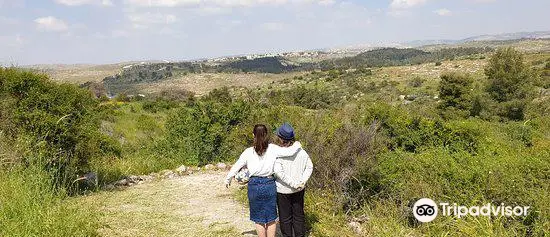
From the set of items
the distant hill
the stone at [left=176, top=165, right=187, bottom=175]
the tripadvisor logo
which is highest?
the tripadvisor logo

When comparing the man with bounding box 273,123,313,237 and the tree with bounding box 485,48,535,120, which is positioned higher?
the man with bounding box 273,123,313,237

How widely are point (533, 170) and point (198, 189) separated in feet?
21.1

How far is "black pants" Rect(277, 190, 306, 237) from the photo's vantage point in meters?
5.28

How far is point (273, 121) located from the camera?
1160 cm

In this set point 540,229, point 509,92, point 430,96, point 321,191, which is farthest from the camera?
point 430,96

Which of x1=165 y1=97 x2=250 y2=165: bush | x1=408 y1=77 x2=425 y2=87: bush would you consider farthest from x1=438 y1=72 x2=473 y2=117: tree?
x1=408 y1=77 x2=425 y2=87: bush

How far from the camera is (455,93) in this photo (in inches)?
1255

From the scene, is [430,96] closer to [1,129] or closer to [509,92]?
[509,92]

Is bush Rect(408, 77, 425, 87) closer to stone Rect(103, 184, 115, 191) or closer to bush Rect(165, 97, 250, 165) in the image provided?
bush Rect(165, 97, 250, 165)

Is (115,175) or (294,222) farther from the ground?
(294,222)

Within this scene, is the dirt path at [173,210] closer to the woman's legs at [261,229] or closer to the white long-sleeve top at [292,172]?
the woman's legs at [261,229]

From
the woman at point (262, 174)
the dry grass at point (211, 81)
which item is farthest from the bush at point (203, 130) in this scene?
the dry grass at point (211, 81)

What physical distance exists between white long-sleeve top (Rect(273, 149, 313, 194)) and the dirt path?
53.1 inches

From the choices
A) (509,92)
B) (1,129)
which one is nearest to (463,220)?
(1,129)
